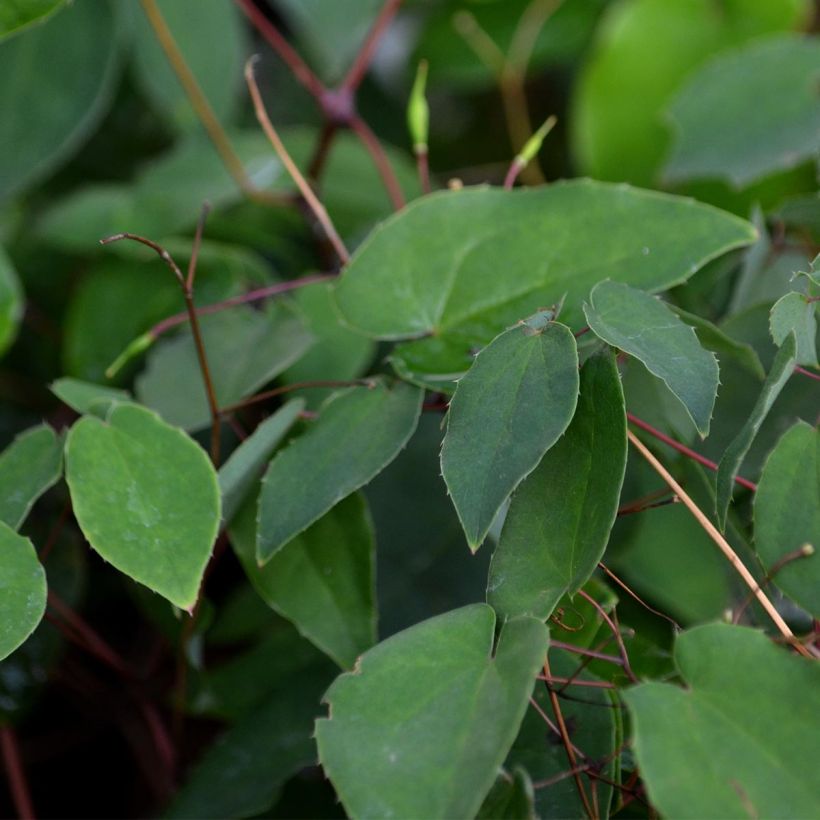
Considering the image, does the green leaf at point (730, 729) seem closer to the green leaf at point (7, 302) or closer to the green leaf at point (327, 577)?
the green leaf at point (327, 577)

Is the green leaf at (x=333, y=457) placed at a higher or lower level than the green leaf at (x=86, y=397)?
lower

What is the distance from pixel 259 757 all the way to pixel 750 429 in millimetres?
268

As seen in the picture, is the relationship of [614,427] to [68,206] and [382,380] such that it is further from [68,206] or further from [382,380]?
[68,206]

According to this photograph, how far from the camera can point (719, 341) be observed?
0.36 m

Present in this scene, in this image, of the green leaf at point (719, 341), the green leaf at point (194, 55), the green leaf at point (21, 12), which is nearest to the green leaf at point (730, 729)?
the green leaf at point (719, 341)

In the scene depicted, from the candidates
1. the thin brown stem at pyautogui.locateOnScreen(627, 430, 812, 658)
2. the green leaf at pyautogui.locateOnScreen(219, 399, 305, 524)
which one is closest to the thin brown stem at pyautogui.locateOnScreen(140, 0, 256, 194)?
the green leaf at pyautogui.locateOnScreen(219, 399, 305, 524)

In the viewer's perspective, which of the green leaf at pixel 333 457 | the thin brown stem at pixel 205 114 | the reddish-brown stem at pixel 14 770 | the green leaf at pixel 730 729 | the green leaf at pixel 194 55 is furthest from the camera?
the green leaf at pixel 194 55

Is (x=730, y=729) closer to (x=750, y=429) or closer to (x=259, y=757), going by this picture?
(x=750, y=429)

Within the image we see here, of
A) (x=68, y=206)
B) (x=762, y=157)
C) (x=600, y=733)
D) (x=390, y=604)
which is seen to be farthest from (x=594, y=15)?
(x=600, y=733)

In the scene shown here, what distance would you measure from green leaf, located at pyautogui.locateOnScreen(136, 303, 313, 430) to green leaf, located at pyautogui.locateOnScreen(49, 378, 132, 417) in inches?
1.4

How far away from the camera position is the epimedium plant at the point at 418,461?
0.28m

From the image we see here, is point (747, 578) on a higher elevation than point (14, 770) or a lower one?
higher

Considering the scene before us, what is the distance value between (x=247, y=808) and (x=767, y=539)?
25cm

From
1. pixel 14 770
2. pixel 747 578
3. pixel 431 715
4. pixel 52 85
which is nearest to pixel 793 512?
pixel 747 578
